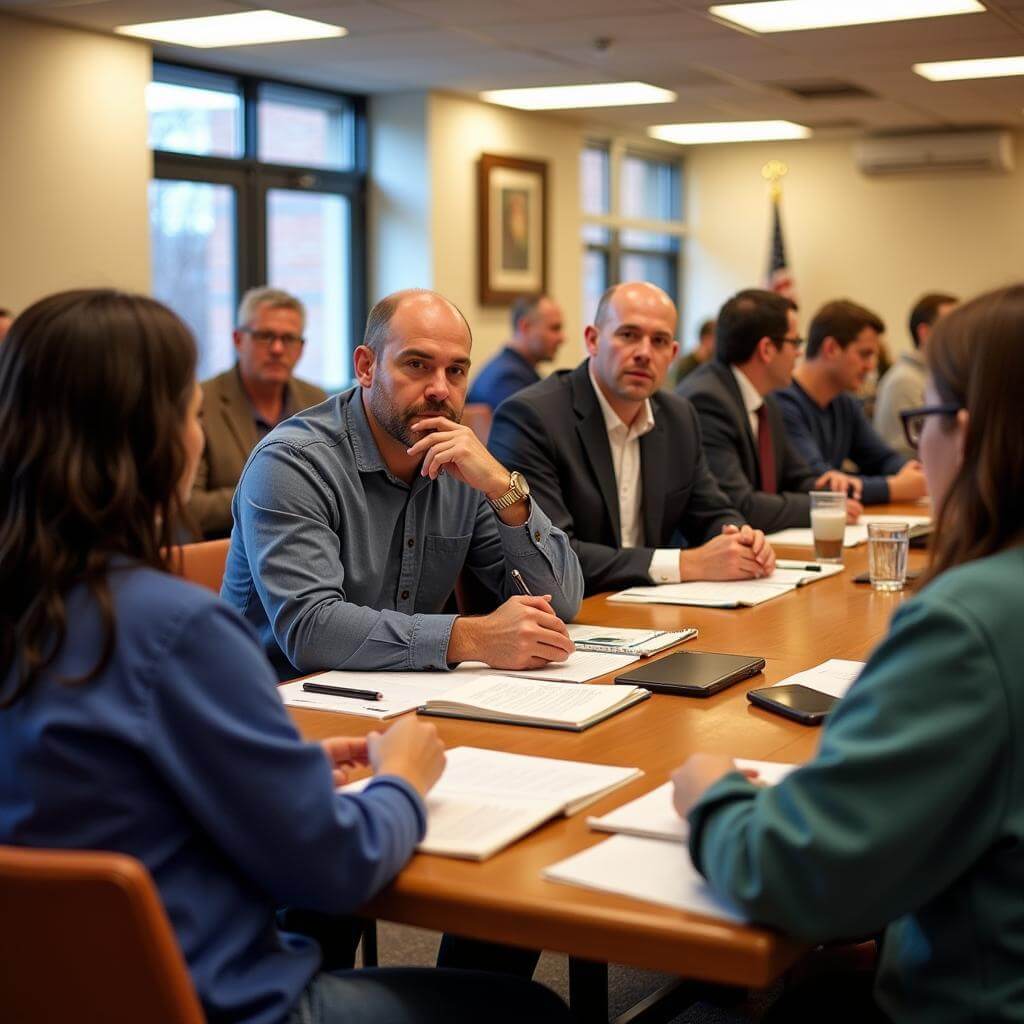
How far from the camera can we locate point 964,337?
123cm

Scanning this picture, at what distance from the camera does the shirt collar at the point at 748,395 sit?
4.34 metres

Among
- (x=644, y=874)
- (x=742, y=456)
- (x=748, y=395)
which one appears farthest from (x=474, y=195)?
(x=644, y=874)

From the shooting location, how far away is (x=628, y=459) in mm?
3510

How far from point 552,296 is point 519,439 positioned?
6274 millimetres

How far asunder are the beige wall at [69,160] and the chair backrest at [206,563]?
3.61 metres

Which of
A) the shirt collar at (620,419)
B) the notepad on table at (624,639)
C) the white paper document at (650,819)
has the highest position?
the shirt collar at (620,419)

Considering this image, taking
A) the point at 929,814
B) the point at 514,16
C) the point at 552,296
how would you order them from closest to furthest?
the point at 929,814
the point at 514,16
the point at 552,296

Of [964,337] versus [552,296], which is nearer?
[964,337]

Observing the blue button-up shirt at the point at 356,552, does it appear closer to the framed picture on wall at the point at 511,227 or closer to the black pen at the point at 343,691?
the black pen at the point at 343,691

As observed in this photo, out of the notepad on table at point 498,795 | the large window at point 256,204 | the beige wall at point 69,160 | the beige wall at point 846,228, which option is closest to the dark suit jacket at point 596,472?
the notepad on table at point 498,795

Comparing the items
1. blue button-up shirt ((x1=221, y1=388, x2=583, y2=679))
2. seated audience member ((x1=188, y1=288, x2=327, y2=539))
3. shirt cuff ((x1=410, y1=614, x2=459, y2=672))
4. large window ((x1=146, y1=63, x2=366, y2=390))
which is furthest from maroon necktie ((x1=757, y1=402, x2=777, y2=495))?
large window ((x1=146, y1=63, x2=366, y2=390))

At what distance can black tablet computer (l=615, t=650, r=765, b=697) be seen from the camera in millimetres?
1996

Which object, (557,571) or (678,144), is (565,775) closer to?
(557,571)

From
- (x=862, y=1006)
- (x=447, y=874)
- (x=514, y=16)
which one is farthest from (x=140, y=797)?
(x=514, y=16)
